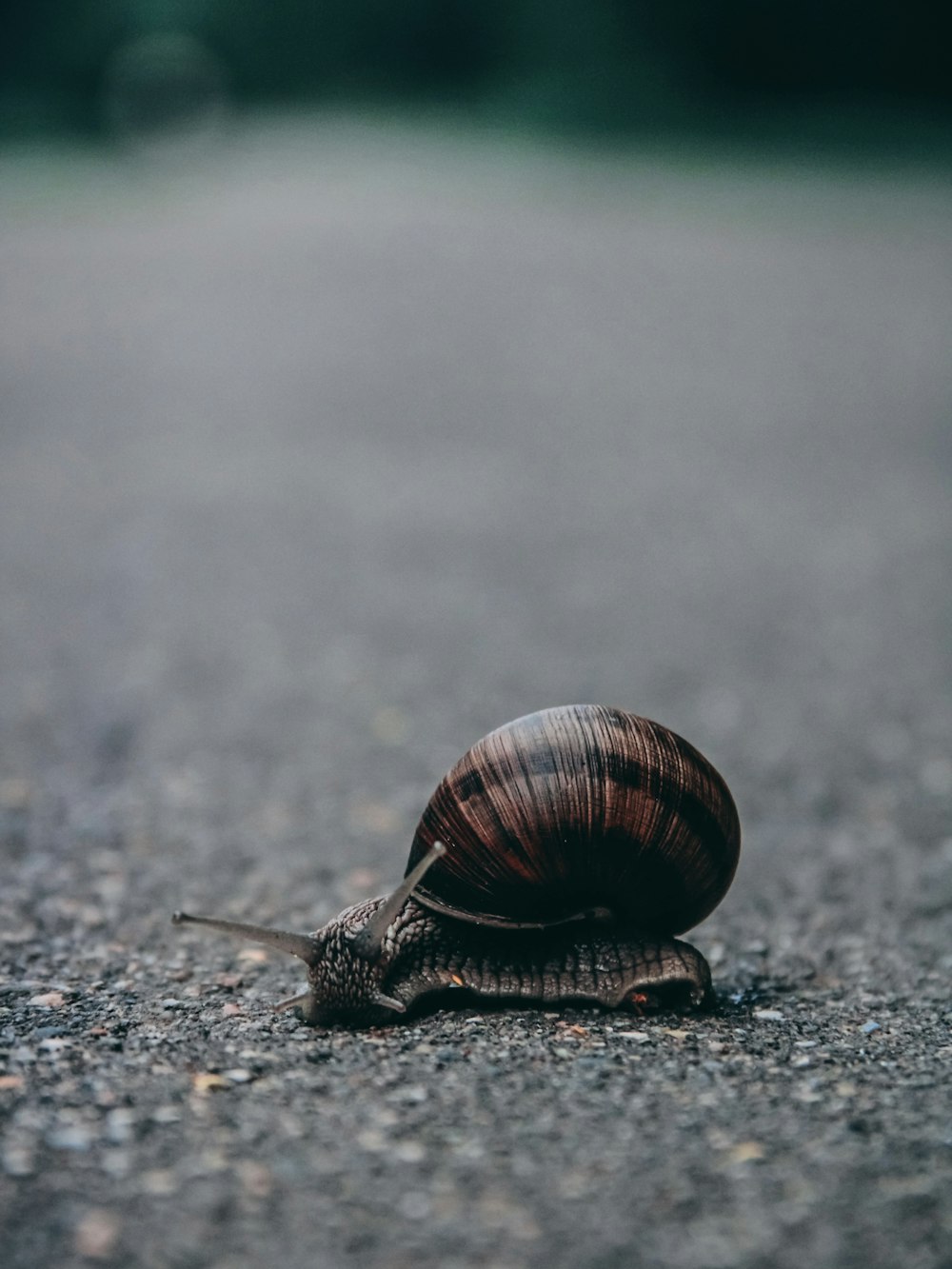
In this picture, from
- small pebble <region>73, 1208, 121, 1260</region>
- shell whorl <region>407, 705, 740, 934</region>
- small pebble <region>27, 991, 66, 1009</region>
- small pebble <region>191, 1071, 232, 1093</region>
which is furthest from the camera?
small pebble <region>27, 991, 66, 1009</region>

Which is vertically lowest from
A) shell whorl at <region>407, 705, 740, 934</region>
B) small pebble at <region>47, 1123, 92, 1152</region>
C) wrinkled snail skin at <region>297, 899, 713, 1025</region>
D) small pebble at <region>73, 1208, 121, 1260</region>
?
small pebble at <region>73, 1208, 121, 1260</region>

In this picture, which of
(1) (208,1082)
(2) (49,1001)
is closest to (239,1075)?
(1) (208,1082)

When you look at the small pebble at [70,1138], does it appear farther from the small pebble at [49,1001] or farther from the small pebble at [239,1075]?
the small pebble at [49,1001]

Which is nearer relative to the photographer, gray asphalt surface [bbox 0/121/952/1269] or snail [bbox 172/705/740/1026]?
gray asphalt surface [bbox 0/121/952/1269]

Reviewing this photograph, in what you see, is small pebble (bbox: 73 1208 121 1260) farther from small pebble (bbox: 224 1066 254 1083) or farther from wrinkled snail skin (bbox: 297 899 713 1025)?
wrinkled snail skin (bbox: 297 899 713 1025)

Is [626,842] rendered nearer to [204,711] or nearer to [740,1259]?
[740,1259]

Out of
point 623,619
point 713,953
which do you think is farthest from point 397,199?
point 713,953

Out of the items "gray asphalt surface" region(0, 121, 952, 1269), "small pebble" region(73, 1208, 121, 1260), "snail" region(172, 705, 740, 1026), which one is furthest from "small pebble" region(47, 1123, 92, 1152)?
"snail" region(172, 705, 740, 1026)
